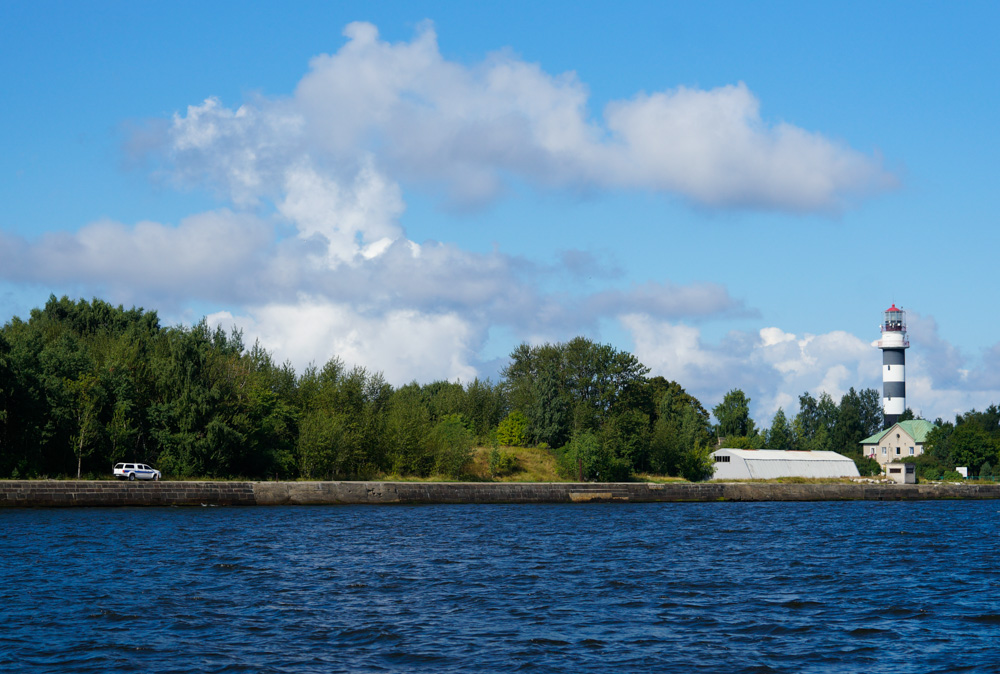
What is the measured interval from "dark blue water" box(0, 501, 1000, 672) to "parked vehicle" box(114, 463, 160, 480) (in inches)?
529

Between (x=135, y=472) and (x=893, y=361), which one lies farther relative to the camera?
(x=893, y=361)

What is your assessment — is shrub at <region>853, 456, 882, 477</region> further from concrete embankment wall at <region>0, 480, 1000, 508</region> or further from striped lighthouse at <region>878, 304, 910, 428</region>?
concrete embankment wall at <region>0, 480, 1000, 508</region>

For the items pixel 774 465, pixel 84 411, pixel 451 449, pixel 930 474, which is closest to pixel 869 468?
pixel 930 474

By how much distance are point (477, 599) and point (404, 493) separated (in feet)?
123

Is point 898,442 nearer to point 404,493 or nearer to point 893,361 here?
point 893,361

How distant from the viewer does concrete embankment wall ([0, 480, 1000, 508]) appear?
45.7 metres

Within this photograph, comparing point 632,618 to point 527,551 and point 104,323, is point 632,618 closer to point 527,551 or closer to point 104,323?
point 527,551

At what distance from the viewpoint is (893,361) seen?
119 meters

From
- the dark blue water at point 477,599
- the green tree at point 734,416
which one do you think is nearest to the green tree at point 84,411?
the dark blue water at point 477,599

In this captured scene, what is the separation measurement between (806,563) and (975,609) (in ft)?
26.8

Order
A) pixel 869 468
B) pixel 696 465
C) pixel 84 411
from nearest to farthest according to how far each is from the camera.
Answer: pixel 84 411
pixel 696 465
pixel 869 468

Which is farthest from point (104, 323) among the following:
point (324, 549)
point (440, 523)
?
point (324, 549)

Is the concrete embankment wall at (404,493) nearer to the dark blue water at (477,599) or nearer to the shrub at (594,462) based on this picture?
the dark blue water at (477,599)

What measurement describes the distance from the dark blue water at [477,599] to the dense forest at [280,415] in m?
15.1
